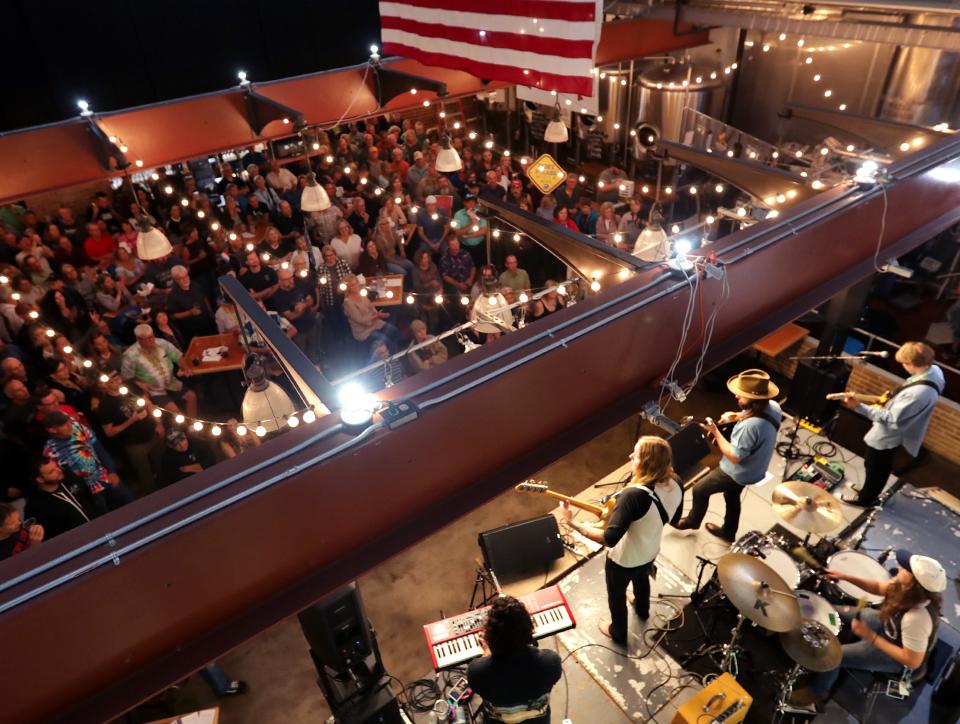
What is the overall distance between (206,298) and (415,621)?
5.35m

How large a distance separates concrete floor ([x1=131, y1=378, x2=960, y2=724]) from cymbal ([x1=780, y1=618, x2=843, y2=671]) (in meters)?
1.38

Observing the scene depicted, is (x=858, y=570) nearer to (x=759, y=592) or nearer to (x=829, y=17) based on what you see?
(x=759, y=592)

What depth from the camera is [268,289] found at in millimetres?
8172

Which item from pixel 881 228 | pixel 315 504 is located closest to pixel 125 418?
pixel 315 504

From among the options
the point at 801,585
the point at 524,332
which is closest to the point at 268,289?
the point at 524,332

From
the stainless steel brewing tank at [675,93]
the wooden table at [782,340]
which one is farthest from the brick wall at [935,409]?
the stainless steel brewing tank at [675,93]

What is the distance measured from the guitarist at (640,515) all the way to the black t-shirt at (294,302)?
4989mm

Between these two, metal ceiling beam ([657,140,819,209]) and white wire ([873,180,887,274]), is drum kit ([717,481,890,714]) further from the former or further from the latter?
metal ceiling beam ([657,140,819,209])

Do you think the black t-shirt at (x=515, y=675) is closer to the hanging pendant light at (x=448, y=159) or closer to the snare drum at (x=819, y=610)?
the snare drum at (x=819, y=610)

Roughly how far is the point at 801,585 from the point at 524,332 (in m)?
3.77

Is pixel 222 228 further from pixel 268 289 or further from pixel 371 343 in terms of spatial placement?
pixel 371 343

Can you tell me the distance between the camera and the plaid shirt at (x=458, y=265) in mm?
8906

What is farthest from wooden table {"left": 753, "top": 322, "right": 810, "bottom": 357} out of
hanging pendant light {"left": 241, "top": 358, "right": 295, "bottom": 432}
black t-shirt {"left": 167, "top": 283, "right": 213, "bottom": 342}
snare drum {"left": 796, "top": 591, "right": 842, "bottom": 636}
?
black t-shirt {"left": 167, "top": 283, "right": 213, "bottom": 342}

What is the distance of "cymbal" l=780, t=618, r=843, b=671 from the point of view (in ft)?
14.3
